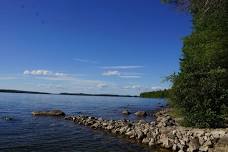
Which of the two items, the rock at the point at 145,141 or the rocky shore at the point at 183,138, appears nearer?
the rocky shore at the point at 183,138

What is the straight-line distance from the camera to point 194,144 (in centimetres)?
2617

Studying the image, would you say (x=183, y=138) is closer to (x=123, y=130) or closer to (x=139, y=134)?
(x=139, y=134)

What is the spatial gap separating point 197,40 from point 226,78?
10436 millimetres

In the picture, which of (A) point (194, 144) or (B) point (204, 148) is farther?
(A) point (194, 144)

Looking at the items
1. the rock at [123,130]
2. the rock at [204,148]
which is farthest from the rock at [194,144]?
the rock at [123,130]

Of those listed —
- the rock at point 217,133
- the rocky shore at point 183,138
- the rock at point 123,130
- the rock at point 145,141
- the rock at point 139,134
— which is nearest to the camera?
the rocky shore at point 183,138

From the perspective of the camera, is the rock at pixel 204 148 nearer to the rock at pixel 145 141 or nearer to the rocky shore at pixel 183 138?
the rocky shore at pixel 183 138

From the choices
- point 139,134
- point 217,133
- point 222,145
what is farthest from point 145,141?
point 222,145

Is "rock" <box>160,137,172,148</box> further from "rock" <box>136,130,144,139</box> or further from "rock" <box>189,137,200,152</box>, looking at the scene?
"rock" <box>136,130,144,139</box>

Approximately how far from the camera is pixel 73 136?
33719mm

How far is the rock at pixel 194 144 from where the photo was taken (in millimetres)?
25750

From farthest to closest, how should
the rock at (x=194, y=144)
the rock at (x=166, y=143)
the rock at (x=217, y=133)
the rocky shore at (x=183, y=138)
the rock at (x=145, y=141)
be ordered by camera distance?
1. the rock at (x=145, y=141)
2. the rock at (x=166, y=143)
3. the rock at (x=194, y=144)
4. the rock at (x=217, y=133)
5. the rocky shore at (x=183, y=138)

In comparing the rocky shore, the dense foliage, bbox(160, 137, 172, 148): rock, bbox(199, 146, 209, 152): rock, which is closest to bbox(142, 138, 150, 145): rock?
the rocky shore

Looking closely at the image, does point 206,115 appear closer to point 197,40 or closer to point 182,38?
point 197,40
